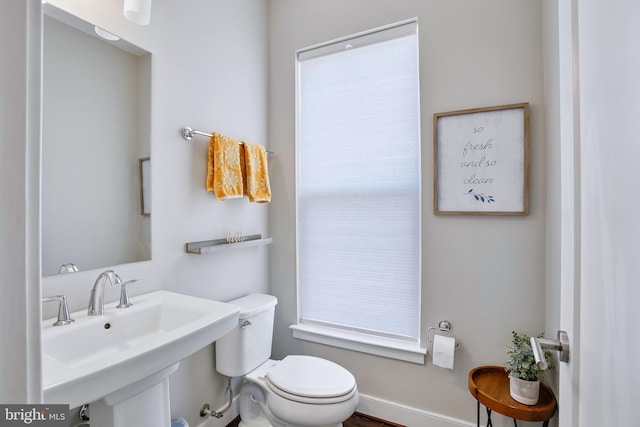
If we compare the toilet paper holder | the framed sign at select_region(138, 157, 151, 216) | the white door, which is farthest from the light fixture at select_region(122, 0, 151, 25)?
the toilet paper holder

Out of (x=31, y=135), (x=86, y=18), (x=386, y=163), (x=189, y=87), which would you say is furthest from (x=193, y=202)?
(x=31, y=135)

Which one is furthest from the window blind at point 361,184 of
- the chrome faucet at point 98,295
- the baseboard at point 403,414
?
the chrome faucet at point 98,295

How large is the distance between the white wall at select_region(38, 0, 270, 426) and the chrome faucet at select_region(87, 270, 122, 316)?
8cm

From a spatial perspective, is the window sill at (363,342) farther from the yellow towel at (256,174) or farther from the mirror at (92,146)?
the mirror at (92,146)

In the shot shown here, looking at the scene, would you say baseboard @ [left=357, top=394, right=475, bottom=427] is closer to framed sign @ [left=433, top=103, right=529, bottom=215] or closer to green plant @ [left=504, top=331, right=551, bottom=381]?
green plant @ [left=504, top=331, right=551, bottom=381]

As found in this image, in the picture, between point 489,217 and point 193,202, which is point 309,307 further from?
point 489,217

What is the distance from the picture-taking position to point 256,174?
182 cm

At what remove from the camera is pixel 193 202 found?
1.54 metres

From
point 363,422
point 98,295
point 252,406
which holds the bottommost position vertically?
point 363,422

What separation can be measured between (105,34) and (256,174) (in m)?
0.92

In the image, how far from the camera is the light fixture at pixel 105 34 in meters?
1.16

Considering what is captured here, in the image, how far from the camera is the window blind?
175cm

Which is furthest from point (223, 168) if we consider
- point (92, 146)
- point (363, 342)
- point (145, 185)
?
point (363, 342)

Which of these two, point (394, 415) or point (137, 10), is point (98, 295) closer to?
point (137, 10)
